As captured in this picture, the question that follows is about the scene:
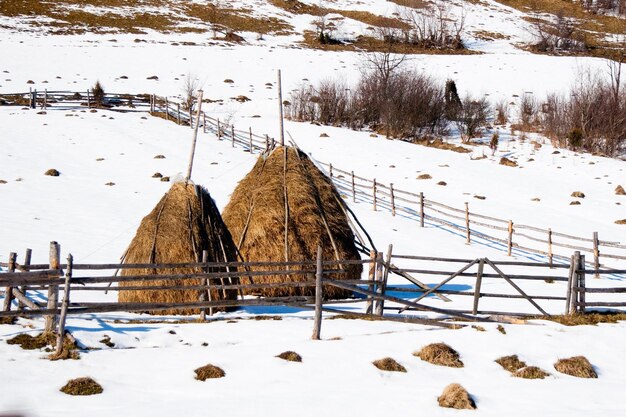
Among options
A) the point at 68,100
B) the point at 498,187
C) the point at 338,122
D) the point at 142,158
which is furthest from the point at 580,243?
the point at 68,100

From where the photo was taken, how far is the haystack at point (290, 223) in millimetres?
13586

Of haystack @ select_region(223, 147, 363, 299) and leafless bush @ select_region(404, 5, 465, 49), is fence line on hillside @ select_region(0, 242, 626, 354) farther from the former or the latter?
leafless bush @ select_region(404, 5, 465, 49)

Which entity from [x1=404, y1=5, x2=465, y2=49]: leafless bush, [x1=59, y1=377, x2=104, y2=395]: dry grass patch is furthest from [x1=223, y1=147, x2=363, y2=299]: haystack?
[x1=404, y1=5, x2=465, y2=49]: leafless bush

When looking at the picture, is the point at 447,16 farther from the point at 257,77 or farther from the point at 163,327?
the point at 163,327

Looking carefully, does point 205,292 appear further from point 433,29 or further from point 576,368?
point 433,29

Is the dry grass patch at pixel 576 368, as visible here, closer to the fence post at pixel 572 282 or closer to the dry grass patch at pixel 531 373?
the dry grass patch at pixel 531 373

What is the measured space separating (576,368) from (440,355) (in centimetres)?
212

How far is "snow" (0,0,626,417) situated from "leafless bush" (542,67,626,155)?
9.14 ft

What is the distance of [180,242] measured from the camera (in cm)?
1228

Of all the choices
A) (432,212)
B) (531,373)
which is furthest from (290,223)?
(432,212)

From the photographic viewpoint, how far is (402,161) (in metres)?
36.8

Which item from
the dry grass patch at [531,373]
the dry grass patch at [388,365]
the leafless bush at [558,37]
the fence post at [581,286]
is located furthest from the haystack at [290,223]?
the leafless bush at [558,37]

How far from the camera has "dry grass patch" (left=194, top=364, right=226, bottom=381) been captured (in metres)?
8.30

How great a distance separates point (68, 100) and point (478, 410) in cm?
4247
